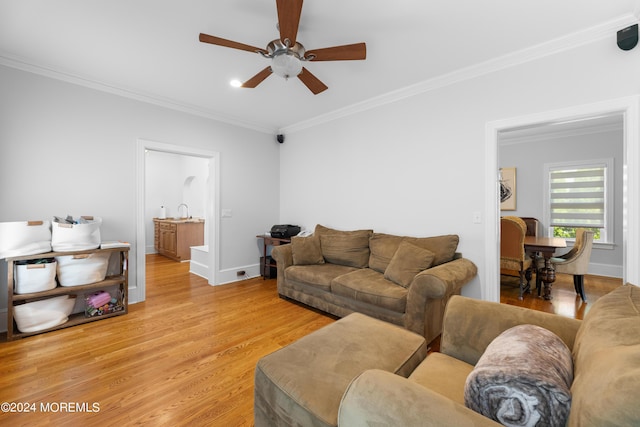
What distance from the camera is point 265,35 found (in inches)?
91.1

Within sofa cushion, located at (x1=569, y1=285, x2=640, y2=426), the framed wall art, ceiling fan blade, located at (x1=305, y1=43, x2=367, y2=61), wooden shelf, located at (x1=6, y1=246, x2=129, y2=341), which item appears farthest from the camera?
the framed wall art

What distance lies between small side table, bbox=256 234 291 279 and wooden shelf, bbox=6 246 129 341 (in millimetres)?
1983

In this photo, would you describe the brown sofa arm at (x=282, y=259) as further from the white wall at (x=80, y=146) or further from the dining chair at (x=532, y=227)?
the dining chair at (x=532, y=227)

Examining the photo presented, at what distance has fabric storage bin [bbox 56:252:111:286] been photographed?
2.77m

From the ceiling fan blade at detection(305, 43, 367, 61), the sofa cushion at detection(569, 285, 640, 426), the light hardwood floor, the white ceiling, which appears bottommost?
the light hardwood floor

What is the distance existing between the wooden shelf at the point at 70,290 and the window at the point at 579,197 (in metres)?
7.11

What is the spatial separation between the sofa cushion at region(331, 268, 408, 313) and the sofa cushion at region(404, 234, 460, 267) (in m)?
0.56

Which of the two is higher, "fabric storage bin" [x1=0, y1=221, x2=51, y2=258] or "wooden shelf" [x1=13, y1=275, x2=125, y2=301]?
"fabric storage bin" [x1=0, y1=221, x2=51, y2=258]

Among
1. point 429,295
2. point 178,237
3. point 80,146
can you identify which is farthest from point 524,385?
point 178,237

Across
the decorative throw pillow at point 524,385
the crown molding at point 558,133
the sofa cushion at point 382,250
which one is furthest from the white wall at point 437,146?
the crown molding at point 558,133

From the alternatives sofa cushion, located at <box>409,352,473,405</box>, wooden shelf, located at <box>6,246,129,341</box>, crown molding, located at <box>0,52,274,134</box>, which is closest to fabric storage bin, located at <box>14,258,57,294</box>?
wooden shelf, located at <box>6,246,129,341</box>

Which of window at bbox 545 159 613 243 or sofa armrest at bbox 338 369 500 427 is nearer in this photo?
sofa armrest at bbox 338 369 500 427

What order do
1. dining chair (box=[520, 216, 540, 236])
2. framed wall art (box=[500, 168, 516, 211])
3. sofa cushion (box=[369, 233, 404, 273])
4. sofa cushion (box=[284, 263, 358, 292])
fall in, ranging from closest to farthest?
1. sofa cushion (box=[284, 263, 358, 292])
2. sofa cushion (box=[369, 233, 404, 273])
3. dining chair (box=[520, 216, 540, 236])
4. framed wall art (box=[500, 168, 516, 211])

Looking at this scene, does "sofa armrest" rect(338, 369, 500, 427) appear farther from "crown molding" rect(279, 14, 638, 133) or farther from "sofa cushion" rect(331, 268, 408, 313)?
"crown molding" rect(279, 14, 638, 133)
